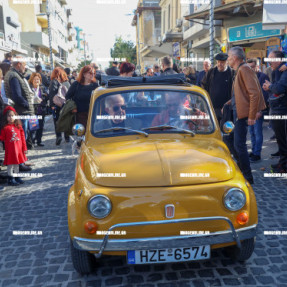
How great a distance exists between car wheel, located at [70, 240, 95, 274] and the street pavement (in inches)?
3.8

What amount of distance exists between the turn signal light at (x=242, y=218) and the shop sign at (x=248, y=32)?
40.7 ft

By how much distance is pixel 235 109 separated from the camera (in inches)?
228

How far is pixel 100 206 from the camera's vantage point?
285 cm

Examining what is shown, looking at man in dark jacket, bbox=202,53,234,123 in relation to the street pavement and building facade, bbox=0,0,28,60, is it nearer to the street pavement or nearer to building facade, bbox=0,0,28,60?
the street pavement

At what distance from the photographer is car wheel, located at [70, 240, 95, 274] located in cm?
313

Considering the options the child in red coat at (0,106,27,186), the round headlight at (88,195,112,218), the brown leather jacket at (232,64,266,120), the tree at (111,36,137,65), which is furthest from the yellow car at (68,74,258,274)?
the tree at (111,36,137,65)

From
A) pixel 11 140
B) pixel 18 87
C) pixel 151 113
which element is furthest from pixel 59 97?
pixel 151 113

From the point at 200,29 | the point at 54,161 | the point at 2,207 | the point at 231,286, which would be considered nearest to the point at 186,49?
the point at 200,29

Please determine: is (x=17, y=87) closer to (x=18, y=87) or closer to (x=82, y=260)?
(x=18, y=87)

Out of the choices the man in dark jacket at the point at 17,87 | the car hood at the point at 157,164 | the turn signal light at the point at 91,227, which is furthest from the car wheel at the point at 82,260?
the man in dark jacket at the point at 17,87

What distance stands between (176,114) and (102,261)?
1.77m

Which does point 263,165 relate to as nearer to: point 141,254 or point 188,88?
point 188,88

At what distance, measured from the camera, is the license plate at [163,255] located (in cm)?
287

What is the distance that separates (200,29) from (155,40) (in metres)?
33.2
